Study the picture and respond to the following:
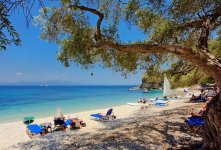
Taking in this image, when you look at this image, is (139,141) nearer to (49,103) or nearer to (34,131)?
(34,131)

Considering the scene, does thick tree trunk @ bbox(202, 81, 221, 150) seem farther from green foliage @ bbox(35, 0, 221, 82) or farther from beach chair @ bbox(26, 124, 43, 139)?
beach chair @ bbox(26, 124, 43, 139)

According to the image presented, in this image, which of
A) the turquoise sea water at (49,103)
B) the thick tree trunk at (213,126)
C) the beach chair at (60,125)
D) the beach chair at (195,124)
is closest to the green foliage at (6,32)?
the thick tree trunk at (213,126)

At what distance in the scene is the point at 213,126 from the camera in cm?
699

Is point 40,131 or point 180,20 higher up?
point 180,20

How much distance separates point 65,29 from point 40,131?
7.82 m

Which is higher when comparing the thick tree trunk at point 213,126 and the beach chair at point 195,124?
the thick tree trunk at point 213,126

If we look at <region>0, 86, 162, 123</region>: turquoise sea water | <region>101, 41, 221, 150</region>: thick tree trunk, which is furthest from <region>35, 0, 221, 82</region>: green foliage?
<region>0, 86, 162, 123</region>: turquoise sea water

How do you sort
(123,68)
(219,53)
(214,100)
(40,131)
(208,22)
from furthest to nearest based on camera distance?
(40,131), (219,53), (123,68), (208,22), (214,100)

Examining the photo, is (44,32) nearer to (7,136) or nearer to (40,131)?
(40,131)

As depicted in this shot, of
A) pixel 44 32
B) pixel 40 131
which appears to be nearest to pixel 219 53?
pixel 44 32

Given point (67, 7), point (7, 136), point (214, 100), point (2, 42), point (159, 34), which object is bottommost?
point (7, 136)

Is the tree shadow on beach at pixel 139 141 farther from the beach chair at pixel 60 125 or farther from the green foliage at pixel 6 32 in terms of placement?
the green foliage at pixel 6 32

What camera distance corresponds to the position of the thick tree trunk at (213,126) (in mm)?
6778

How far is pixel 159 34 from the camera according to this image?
8.02m
